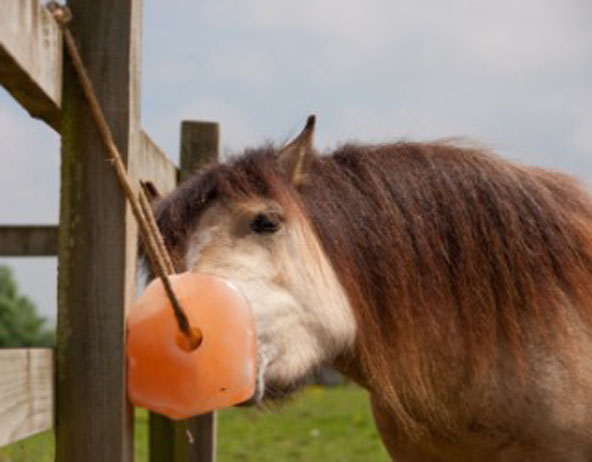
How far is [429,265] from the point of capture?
140 inches

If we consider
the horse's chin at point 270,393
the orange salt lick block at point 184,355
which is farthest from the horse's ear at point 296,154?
the orange salt lick block at point 184,355

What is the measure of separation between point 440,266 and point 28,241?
6.60 feet

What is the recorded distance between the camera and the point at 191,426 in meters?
4.33

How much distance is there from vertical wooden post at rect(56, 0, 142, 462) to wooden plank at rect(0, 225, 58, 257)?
7.71ft

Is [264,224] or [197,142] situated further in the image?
[197,142]

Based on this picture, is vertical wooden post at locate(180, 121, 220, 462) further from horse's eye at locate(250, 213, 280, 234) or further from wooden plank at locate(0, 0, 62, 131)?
wooden plank at locate(0, 0, 62, 131)

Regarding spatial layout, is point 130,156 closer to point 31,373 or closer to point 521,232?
point 31,373

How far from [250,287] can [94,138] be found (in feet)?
2.92

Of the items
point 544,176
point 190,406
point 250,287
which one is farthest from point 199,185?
point 544,176

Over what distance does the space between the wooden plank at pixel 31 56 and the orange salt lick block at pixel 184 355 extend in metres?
0.49

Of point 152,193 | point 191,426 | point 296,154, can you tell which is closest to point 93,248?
point 152,193

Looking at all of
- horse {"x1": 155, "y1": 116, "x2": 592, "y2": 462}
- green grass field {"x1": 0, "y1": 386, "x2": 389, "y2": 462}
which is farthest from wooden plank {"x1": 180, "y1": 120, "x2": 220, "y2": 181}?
green grass field {"x1": 0, "y1": 386, "x2": 389, "y2": 462}

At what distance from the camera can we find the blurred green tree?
24.2 m

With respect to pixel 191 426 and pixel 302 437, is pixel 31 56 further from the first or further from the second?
pixel 302 437
